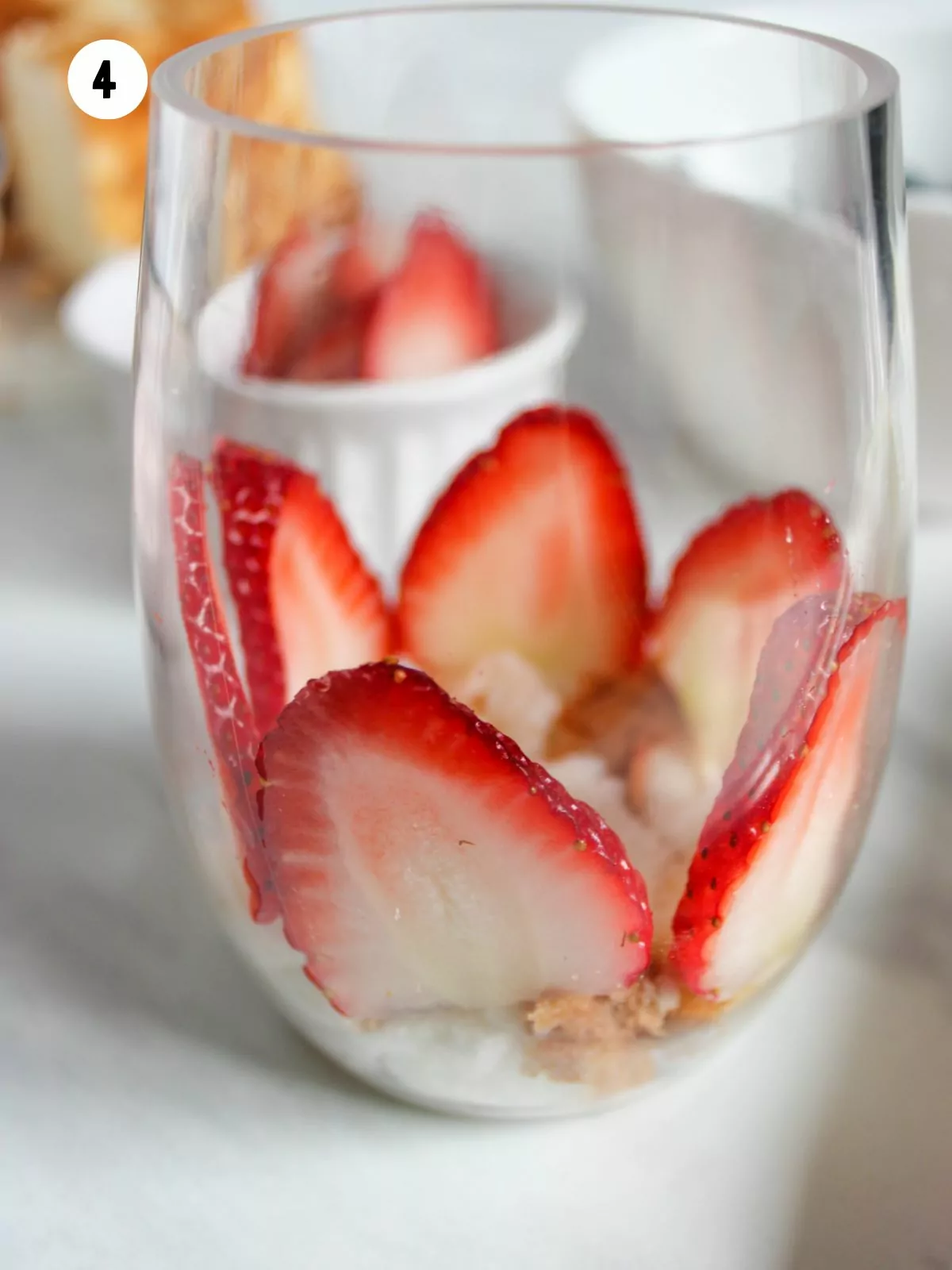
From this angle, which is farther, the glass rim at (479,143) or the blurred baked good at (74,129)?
the blurred baked good at (74,129)

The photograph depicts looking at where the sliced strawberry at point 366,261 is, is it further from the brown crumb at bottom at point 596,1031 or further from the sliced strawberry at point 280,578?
the brown crumb at bottom at point 596,1031

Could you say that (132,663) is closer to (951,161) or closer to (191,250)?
(191,250)

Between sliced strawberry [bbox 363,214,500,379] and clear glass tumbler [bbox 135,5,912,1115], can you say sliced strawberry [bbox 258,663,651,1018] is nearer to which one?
clear glass tumbler [bbox 135,5,912,1115]

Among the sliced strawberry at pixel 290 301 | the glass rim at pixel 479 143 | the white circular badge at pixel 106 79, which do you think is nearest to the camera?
the glass rim at pixel 479 143

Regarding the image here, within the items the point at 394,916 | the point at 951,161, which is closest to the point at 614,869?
the point at 394,916

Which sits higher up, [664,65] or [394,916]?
[664,65]

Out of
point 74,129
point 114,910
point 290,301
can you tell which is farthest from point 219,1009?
point 74,129

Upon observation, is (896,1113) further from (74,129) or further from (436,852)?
(74,129)

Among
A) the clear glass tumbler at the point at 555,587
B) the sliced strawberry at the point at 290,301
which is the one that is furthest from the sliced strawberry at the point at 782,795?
the sliced strawberry at the point at 290,301
